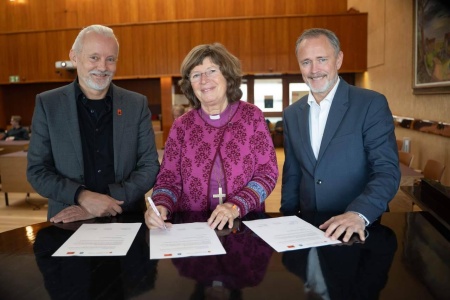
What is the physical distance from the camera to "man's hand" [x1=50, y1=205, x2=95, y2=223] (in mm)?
1688

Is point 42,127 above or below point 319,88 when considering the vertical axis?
below

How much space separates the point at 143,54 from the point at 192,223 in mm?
10113

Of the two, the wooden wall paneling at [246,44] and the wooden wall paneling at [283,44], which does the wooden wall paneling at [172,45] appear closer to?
the wooden wall paneling at [246,44]

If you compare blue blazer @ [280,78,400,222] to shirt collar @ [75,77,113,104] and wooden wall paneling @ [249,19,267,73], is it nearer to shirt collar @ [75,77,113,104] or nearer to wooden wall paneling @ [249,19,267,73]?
shirt collar @ [75,77,113,104]

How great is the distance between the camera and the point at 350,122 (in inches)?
76.3

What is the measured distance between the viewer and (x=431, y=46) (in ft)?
18.3

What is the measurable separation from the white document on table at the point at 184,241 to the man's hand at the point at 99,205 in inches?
16.1

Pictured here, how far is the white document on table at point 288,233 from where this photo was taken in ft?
4.30

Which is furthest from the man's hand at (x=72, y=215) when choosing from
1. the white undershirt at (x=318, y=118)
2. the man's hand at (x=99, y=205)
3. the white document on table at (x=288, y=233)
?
the white undershirt at (x=318, y=118)

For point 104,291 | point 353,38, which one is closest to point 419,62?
point 353,38

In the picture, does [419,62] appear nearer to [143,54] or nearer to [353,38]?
[353,38]

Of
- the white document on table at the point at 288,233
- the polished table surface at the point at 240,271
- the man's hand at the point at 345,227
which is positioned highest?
the man's hand at the point at 345,227

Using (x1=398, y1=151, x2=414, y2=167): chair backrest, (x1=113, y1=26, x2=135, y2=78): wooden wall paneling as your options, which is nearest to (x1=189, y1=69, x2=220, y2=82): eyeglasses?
(x1=398, y1=151, x2=414, y2=167): chair backrest

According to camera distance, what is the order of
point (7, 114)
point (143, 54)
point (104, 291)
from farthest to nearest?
point (7, 114), point (143, 54), point (104, 291)
